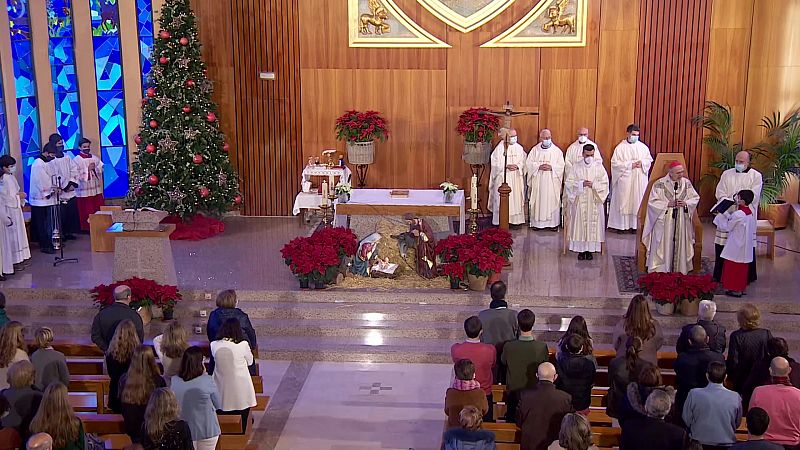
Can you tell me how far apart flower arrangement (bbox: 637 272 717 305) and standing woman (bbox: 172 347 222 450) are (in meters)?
6.07

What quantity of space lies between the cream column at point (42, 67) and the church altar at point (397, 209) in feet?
17.5

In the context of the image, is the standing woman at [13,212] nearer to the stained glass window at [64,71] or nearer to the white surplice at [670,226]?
the stained glass window at [64,71]

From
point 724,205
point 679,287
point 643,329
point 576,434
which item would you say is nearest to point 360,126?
point 724,205

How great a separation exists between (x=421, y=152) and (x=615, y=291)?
16.9 feet

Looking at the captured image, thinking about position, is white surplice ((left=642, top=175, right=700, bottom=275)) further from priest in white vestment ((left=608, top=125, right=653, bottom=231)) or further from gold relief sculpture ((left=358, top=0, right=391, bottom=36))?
gold relief sculpture ((left=358, top=0, right=391, bottom=36))

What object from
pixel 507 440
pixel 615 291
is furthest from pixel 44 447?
pixel 615 291

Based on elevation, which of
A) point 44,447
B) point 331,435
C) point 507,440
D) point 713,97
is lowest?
point 331,435

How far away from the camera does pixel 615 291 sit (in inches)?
502

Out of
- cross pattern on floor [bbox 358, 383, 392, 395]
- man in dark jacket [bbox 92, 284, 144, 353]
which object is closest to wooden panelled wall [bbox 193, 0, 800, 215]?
cross pattern on floor [bbox 358, 383, 392, 395]

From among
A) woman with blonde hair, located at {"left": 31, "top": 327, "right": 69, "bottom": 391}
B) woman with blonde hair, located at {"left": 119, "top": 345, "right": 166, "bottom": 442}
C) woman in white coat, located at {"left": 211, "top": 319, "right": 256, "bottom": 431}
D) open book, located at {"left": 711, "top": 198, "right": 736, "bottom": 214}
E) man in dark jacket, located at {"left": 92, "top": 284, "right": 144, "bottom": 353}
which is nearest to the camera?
woman with blonde hair, located at {"left": 119, "top": 345, "right": 166, "bottom": 442}

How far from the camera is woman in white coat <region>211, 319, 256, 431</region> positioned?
27.9 ft

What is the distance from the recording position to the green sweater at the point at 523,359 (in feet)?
27.3

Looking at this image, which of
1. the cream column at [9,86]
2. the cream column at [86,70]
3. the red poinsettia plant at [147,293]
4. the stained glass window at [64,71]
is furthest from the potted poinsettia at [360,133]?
the cream column at [9,86]

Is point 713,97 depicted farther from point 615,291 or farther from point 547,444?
point 547,444
